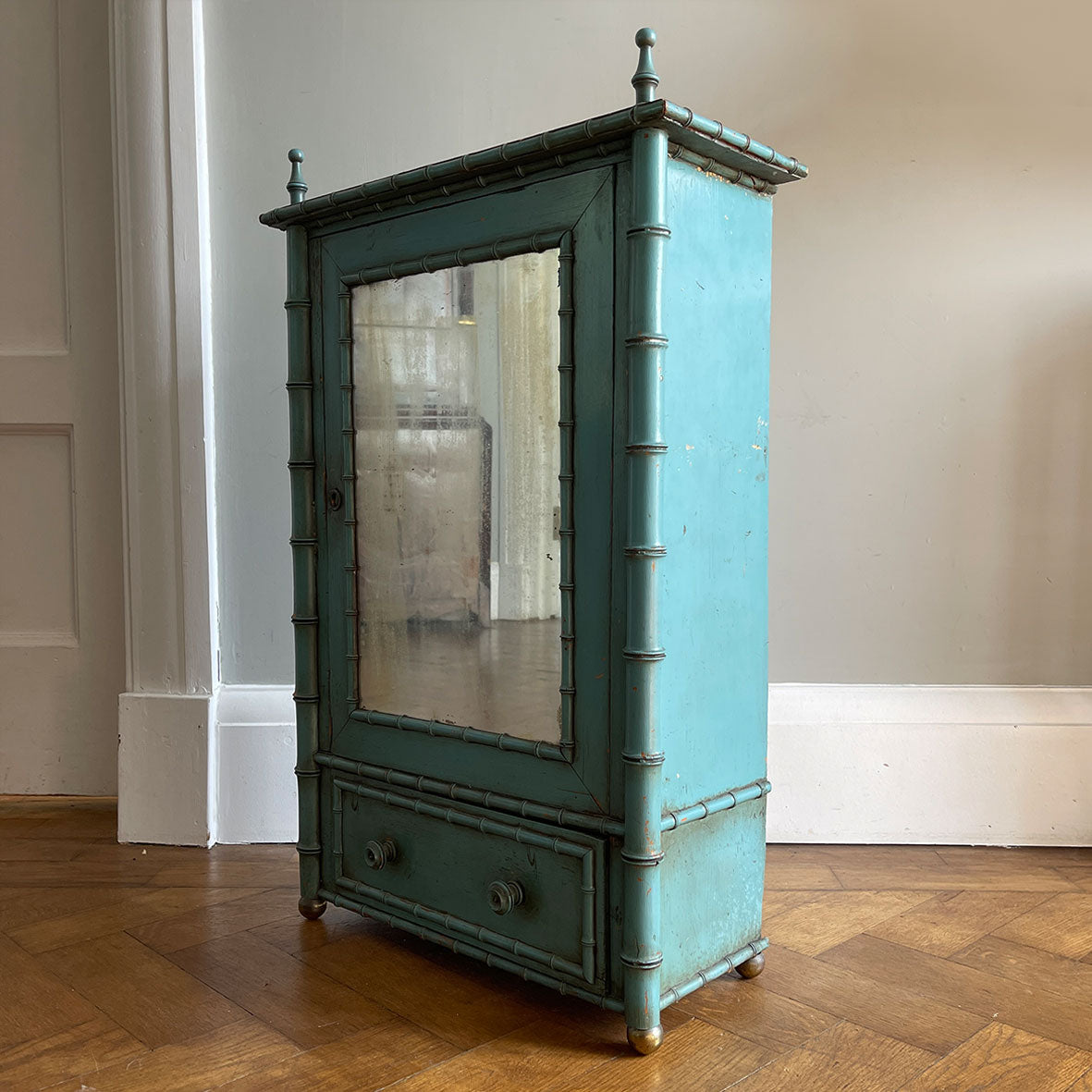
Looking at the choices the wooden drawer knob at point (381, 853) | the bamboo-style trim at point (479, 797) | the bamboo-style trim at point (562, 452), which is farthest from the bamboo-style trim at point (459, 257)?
the wooden drawer knob at point (381, 853)

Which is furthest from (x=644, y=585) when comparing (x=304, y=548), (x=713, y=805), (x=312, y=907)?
(x=312, y=907)

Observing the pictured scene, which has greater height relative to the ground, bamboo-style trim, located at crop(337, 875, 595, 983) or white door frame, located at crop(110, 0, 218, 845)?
white door frame, located at crop(110, 0, 218, 845)

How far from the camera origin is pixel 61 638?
104 inches

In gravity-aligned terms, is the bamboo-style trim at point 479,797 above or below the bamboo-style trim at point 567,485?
below

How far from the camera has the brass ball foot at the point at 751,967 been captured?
1.71 meters

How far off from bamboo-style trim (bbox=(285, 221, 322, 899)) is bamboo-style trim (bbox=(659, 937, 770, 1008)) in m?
0.72

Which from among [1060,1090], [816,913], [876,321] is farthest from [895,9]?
[1060,1090]

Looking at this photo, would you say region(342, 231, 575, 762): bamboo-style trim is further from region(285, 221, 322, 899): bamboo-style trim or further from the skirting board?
the skirting board

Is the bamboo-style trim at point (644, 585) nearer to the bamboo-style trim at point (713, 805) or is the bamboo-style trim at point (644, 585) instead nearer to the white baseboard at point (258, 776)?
the bamboo-style trim at point (713, 805)

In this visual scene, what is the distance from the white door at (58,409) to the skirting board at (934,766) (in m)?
1.67

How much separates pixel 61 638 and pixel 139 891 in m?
0.81

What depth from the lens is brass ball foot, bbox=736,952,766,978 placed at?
171 centimetres

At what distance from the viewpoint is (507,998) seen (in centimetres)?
166

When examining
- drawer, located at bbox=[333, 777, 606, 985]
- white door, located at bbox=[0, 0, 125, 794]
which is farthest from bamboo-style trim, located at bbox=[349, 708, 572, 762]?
white door, located at bbox=[0, 0, 125, 794]
